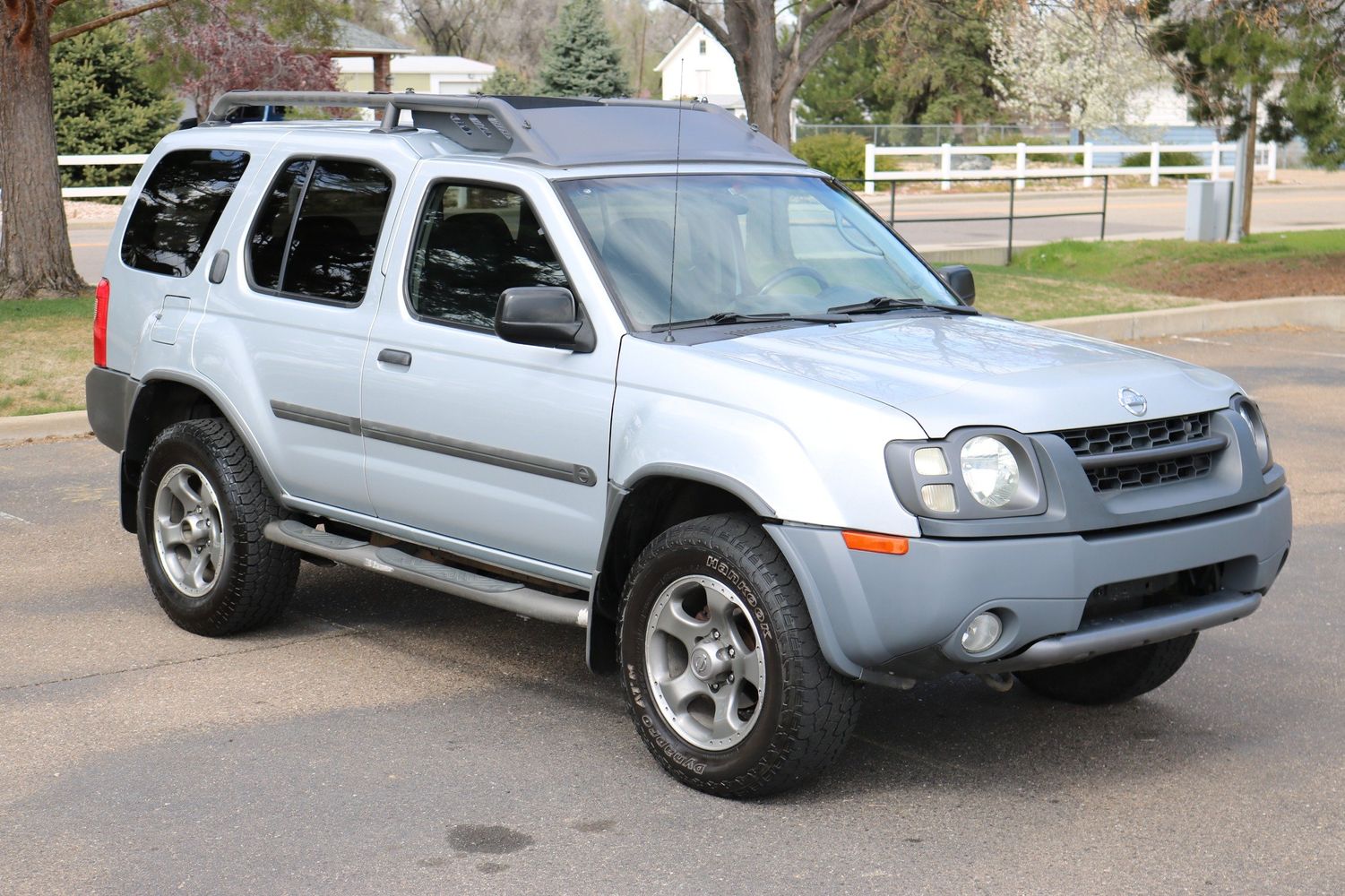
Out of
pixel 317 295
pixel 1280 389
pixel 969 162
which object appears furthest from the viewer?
pixel 969 162

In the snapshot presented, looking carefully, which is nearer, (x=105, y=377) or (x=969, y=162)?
(x=105, y=377)

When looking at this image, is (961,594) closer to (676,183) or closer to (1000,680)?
(1000,680)

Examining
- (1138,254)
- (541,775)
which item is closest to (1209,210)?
(1138,254)

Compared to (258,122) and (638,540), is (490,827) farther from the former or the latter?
(258,122)

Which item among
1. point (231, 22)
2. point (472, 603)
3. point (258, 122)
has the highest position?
point (231, 22)

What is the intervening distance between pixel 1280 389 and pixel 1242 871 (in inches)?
361

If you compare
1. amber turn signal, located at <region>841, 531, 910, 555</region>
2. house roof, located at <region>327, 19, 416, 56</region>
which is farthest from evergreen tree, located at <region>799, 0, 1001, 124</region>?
amber turn signal, located at <region>841, 531, 910, 555</region>

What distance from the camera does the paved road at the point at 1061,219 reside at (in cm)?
2670

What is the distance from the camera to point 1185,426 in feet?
15.8

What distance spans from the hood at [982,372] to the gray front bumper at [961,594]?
1.15ft

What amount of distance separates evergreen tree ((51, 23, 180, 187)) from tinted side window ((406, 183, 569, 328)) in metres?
29.4

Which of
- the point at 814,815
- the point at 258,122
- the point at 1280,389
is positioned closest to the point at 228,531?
the point at 258,122

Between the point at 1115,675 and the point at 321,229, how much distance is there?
3.32m

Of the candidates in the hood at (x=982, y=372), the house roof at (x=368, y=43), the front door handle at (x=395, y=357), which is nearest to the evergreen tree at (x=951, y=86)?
the house roof at (x=368, y=43)
